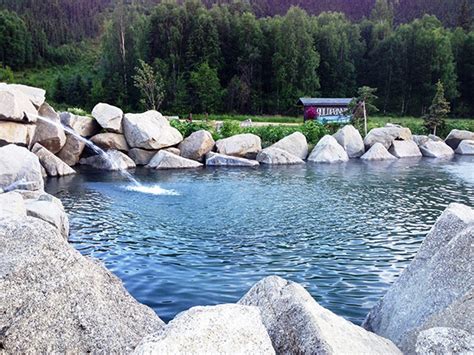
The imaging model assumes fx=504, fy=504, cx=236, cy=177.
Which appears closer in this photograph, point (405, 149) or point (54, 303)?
point (54, 303)

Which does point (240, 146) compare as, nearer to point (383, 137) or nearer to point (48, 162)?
point (383, 137)

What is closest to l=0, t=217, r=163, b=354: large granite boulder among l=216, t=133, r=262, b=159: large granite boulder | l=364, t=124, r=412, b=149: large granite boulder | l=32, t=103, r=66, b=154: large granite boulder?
l=32, t=103, r=66, b=154: large granite boulder

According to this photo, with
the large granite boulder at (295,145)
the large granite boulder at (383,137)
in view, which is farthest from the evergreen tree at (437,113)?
the large granite boulder at (295,145)

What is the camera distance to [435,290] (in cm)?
526

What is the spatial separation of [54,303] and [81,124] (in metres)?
23.8

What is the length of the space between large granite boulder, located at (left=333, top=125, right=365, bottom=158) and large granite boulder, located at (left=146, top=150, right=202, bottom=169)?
33.3 ft

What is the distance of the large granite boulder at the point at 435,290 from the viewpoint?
4.64 meters

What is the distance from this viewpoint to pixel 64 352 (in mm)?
4215

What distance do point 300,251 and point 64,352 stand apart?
24.7ft

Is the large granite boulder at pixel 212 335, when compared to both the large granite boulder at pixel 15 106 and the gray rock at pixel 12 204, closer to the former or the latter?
the gray rock at pixel 12 204

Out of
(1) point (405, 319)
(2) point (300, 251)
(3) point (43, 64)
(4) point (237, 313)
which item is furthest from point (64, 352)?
(3) point (43, 64)

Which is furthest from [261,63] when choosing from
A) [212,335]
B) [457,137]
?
[212,335]

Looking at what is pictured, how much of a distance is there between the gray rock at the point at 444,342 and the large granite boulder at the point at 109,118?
24763 mm

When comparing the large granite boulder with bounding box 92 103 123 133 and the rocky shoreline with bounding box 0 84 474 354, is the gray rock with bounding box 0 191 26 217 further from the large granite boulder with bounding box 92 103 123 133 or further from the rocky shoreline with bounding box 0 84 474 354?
the large granite boulder with bounding box 92 103 123 133
